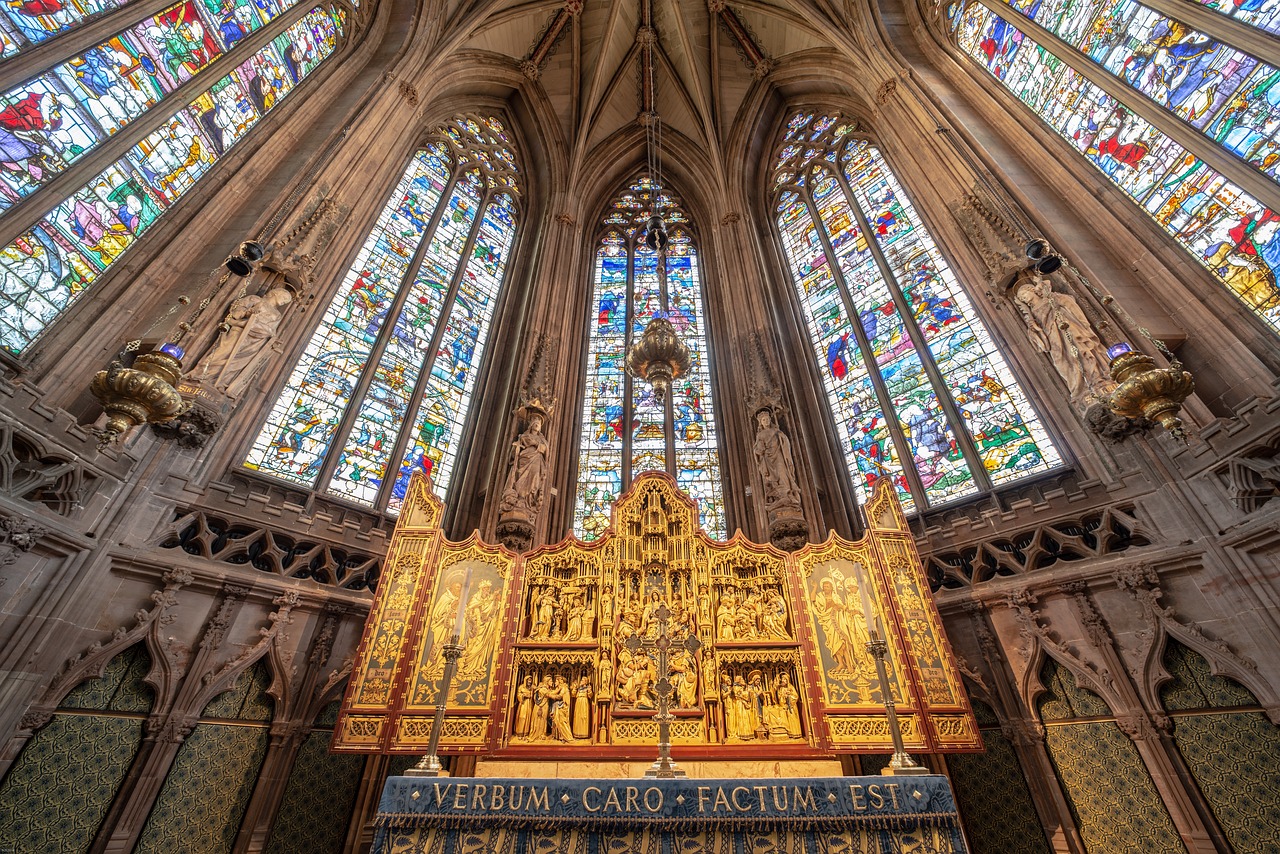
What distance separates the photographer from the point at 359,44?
37.8 feet

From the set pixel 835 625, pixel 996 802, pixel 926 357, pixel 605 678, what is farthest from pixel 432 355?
pixel 996 802

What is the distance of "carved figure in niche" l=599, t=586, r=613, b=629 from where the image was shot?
5.55 metres

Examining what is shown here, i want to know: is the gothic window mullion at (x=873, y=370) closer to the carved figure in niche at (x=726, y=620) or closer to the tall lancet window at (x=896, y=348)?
the tall lancet window at (x=896, y=348)

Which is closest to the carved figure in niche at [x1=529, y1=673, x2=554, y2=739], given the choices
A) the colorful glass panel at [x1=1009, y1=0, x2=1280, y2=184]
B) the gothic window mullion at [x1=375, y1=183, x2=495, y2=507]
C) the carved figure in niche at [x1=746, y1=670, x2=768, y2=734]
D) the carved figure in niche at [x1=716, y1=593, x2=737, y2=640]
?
the carved figure in niche at [x1=716, y1=593, x2=737, y2=640]

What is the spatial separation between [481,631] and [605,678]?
1.30m

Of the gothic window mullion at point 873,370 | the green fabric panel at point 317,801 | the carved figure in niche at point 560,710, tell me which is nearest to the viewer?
→ the carved figure in niche at point 560,710

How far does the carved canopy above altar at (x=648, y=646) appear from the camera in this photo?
194 inches

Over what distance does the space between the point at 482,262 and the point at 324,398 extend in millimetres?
5543

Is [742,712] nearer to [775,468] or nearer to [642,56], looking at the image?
[775,468]

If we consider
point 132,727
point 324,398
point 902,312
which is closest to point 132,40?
point 324,398

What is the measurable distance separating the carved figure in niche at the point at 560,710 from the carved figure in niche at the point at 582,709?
0.07 meters

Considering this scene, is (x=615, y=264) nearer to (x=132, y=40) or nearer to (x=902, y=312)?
(x=902, y=312)

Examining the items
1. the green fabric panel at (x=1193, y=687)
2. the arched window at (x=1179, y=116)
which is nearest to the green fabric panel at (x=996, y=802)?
the green fabric panel at (x=1193, y=687)

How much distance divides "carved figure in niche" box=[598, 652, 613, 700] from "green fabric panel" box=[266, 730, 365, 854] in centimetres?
281
